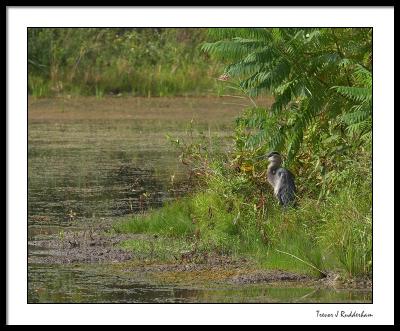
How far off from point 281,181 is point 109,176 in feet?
16.5

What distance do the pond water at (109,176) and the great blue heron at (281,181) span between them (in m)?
1.13

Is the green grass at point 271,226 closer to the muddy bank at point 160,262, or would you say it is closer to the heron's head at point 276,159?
the muddy bank at point 160,262

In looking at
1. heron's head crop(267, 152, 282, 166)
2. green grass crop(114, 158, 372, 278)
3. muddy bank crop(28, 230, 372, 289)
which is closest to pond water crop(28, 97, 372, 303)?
muddy bank crop(28, 230, 372, 289)

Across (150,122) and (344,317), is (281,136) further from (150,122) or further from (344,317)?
(150,122)

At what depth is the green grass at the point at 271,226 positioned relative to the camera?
10.5 meters

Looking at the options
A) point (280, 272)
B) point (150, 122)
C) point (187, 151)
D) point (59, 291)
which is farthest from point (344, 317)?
point (150, 122)

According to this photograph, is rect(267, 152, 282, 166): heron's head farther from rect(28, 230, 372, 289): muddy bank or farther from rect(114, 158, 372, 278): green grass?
rect(28, 230, 372, 289): muddy bank

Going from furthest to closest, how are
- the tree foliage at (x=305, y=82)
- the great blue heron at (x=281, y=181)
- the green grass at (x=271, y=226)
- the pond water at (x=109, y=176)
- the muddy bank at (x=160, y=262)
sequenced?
the great blue heron at (x=281, y=181), the tree foliage at (x=305, y=82), the green grass at (x=271, y=226), the muddy bank at (x=160, y=262), the pond water at (x=109, y=176)

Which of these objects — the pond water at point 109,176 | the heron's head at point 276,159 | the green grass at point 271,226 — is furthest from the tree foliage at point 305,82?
the pond water at point 109,176

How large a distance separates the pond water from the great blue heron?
113cm

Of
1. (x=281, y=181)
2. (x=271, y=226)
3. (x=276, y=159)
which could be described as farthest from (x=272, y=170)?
Answer: (x=271, y=226)

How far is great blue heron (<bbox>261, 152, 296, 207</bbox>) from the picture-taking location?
11719 mm

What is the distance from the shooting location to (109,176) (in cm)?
1636

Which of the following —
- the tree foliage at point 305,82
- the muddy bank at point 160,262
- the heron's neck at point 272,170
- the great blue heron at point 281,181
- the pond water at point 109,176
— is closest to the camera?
the pond water at point 109,176
